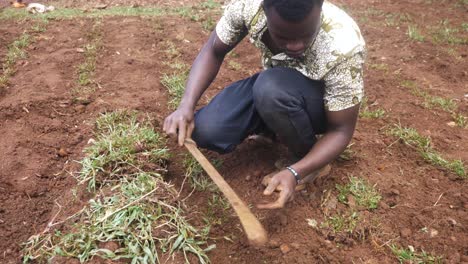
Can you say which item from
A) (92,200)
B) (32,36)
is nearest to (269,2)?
(92,200)

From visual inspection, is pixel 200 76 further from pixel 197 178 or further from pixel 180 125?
pixel 197 178

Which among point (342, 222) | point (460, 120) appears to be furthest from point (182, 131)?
point (460, 120)

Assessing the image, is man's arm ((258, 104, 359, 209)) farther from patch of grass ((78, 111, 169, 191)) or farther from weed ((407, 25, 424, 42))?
weed ((407, 25, 424, 42))

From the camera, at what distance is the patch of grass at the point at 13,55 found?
3374mm

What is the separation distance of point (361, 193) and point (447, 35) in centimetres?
308

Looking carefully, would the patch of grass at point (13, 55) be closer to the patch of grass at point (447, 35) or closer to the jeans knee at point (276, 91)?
the jeans knee at point (276, 91)

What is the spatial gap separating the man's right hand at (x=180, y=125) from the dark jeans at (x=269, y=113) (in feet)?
0.52

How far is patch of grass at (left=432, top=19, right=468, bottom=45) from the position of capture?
439 centimetres

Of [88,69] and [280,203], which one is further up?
[280,203]

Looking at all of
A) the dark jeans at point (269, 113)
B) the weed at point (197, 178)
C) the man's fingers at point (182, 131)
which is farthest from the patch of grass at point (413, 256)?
the man's fingers at point (182, 131)

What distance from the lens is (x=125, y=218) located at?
1891mm

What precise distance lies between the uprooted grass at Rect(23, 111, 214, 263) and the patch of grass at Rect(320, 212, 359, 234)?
1.97ft

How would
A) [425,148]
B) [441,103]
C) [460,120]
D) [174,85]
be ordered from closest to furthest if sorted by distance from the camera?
1. [425,148]
2. [460,120]
3. [441,103]
4. [174,85]

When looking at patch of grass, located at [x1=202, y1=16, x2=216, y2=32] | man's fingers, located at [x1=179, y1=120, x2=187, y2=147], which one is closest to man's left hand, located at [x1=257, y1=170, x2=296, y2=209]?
man's fingers, located at [x1=179, y1=120, x2=187, y2=147]
